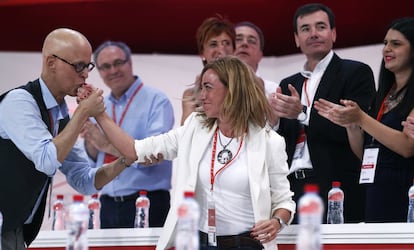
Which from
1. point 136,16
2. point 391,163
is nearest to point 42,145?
point 391,163

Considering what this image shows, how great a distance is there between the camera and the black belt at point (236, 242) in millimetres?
3486

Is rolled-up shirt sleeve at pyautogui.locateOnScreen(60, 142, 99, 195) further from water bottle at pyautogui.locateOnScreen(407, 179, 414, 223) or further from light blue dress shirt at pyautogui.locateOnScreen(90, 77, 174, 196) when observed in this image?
water bottle at pyautogui.locateOnScreen(407, 179, 414, 223)

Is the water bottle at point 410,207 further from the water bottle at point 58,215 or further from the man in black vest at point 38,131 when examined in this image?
the water bottle at point 58,215

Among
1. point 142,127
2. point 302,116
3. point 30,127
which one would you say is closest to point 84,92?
point 30,127

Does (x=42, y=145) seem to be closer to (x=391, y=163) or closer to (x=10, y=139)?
(x=10, y=139)

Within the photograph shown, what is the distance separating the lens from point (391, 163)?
4.12 m

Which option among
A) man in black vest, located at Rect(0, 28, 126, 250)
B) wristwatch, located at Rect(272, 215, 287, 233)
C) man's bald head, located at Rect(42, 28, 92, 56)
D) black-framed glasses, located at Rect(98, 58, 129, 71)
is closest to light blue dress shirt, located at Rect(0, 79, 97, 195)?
man in black vest, located at Rect(0, 28, 126, 250)

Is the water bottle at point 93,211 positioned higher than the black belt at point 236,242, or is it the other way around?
the water bottle at point 93,211

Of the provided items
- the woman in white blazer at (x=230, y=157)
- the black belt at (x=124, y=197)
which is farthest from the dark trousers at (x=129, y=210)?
the woman in white blazer at (x=230, y=157)

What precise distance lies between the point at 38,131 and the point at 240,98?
0.87m

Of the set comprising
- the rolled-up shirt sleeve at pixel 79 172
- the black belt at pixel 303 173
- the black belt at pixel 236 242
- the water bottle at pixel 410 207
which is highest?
the black belt at pixel 303 173

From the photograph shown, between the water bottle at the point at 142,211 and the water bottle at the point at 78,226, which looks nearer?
the water bottle at the point at 78,226

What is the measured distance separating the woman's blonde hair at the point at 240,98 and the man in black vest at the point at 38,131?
55cm

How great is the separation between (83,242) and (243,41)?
2803mm
